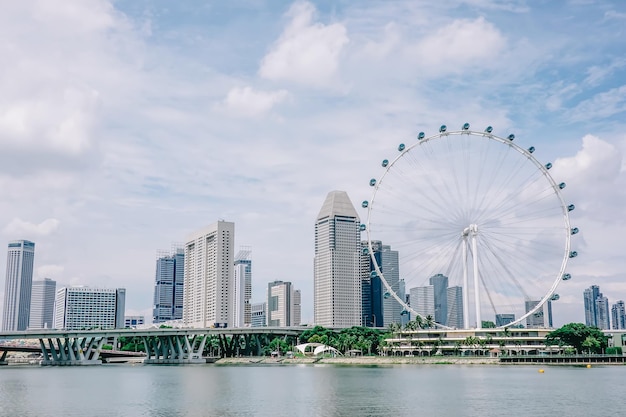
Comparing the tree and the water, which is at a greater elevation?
the tree

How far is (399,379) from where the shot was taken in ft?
377

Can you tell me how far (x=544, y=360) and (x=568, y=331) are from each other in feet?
48.7

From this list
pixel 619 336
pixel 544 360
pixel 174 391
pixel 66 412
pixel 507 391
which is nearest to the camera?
pixel 66 412

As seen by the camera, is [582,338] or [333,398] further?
[582,338]

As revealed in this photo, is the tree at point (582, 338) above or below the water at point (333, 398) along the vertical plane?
above

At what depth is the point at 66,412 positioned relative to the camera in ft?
234

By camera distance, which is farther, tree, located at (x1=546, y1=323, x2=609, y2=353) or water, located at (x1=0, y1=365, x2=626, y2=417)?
tree, located at (x1=546, y1=323, x2=609, y2=353)

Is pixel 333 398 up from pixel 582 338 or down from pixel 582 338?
down

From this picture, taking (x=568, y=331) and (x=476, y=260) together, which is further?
(x=568, y=331)

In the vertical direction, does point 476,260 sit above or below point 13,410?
above

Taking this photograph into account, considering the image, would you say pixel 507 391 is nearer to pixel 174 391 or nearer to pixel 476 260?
pixel 174 391

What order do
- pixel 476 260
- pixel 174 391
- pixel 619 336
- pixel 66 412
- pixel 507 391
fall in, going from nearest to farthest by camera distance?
1. pixel 66 412
2. pixel 507 391
3. pixel 174 391
4. pixel 476 260
5. pixel 619 336

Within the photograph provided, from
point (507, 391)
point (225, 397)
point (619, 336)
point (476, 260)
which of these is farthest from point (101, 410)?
point (619, 336)

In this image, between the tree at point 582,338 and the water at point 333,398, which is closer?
the water at point 333,398
